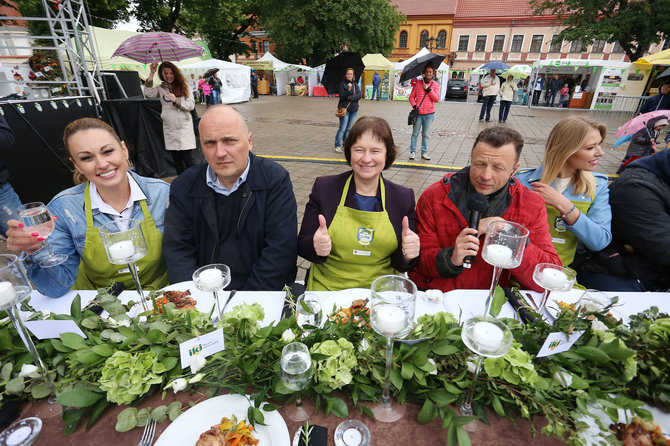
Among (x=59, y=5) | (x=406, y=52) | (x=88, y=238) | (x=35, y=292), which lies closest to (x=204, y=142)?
(x=88, y=238)

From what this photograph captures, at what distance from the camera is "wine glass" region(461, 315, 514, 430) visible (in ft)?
2.98

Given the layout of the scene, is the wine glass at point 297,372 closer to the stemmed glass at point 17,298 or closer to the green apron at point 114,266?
the stemmed glass at point 17,298

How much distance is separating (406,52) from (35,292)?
4744 centimetres

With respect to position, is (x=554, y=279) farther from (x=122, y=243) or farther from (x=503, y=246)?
(x=122, y=243)

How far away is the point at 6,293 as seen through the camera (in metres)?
1.05

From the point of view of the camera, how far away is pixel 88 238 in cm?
209

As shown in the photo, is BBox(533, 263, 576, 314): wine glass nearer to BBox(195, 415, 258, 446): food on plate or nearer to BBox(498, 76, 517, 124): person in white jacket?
BBox(195, 415, 258, 446): food on plate

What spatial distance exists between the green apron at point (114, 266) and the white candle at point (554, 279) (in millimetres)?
2365

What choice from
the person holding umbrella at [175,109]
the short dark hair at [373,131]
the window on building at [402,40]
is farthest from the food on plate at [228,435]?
the window on building at [402,40]

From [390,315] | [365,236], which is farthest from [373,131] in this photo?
[390,315]

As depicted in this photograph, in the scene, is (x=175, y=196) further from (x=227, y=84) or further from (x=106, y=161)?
(x=227, y=84)

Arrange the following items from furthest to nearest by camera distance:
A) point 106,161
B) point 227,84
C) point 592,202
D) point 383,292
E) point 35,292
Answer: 1. point 227,84
2. point 592,202
3. point 106,161
4. point 35,292
5. point 383,292

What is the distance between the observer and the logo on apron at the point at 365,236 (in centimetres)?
231

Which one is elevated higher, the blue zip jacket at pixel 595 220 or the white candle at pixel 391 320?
the white candle at pixel 391 320
